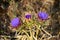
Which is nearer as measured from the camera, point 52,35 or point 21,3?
point 52,35

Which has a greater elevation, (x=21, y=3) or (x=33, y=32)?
(x=21, y=3)

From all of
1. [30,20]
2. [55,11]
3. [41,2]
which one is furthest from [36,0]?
[30,20]

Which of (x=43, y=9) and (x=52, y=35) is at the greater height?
(x=43, y=9)

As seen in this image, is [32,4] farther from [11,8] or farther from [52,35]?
[52,35]

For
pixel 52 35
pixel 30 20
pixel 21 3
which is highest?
pixel 21 3

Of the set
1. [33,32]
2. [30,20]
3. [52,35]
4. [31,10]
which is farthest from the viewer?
[31,10]

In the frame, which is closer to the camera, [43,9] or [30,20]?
[30,20]

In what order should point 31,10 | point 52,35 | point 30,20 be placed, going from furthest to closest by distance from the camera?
point 31,10 < point 52,35 < point 30,20

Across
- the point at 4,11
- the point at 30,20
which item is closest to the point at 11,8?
the point at 4,11

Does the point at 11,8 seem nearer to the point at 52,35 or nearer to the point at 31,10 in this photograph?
the point at 31,10
